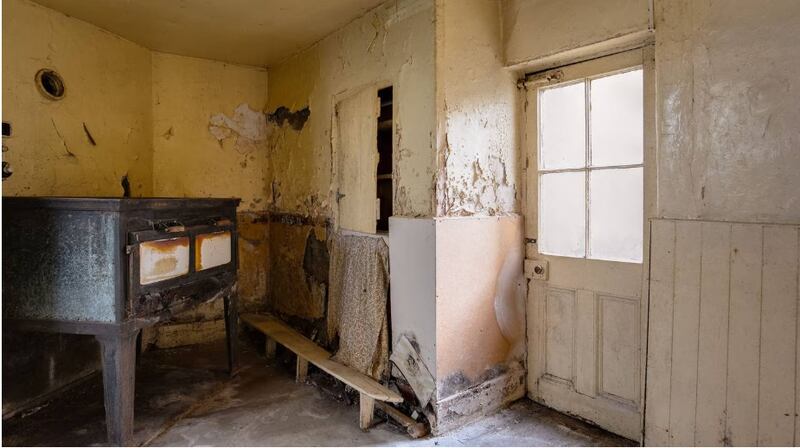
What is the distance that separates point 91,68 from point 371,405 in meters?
2.83

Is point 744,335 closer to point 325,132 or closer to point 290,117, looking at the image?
point 325,132

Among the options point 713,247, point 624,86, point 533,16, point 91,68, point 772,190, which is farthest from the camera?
point 91,68

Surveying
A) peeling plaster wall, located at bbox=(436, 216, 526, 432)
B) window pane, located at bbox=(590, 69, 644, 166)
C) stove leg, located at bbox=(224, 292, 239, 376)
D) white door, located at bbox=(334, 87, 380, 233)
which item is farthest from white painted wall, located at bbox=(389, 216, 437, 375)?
stove leg, located at bbox=(224, 292, 239, 376)

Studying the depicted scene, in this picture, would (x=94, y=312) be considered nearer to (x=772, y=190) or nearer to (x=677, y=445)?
(x=677, y=445)

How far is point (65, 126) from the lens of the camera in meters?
2.79

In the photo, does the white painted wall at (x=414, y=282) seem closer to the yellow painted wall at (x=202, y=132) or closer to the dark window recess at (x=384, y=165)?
the dark window recess at (x=384, y=165)

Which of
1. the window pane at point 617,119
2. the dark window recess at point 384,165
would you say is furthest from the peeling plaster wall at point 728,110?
the dark window recess at point 384,165

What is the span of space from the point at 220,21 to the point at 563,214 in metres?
2.49

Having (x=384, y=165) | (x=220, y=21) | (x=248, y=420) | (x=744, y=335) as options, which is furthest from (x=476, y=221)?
(x=220, y=21)

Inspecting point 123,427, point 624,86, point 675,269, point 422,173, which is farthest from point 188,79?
point 675,269

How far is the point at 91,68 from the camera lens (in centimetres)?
296

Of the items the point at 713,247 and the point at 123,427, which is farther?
the point at 123,427

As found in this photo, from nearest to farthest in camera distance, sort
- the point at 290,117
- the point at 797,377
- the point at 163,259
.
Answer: the point at 797,377, the point at 163,259, the point at 290,117

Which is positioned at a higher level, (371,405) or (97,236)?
(97,236)
